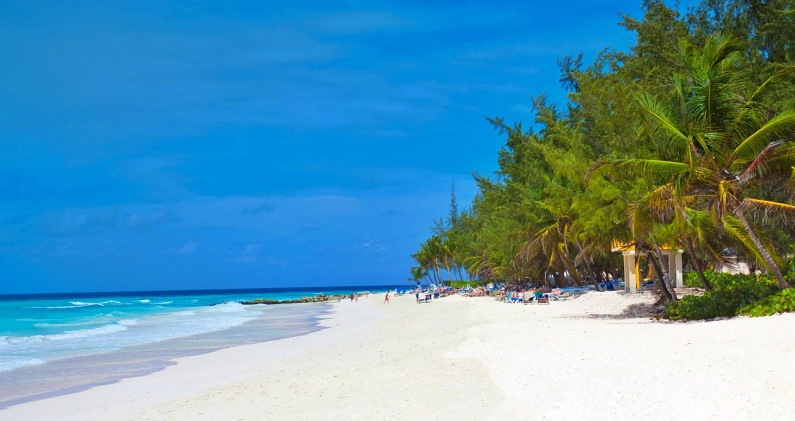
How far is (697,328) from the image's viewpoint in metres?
12.3

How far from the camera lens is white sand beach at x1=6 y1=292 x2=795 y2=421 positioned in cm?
733

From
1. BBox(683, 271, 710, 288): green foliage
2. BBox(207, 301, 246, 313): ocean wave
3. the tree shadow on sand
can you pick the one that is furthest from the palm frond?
BBox(207, 301, 246, 313): ocean wave

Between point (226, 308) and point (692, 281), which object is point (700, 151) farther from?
point (226, 308)

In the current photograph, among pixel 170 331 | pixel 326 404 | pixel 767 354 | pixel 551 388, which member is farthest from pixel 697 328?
pixel 170 331

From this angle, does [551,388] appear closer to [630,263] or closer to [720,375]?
[720,375]

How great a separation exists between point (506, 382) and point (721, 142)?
327 inches

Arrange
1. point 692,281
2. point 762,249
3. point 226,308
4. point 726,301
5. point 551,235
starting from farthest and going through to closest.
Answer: point 226,308 < point 551,235 < point 692,281 < point 726,301 < point 762,249

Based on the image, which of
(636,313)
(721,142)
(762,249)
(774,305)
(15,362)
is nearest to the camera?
(774,305)

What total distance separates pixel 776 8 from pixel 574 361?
649 inches

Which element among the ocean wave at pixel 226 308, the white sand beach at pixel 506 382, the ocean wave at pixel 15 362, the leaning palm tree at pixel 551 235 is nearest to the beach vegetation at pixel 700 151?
the white sand beach at pixel 506 382

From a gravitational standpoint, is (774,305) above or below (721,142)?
below

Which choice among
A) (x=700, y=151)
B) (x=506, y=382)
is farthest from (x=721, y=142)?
(x=506, y=382)

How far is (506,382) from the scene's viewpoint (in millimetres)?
9000

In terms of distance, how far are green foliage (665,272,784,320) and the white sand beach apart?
120 cm
